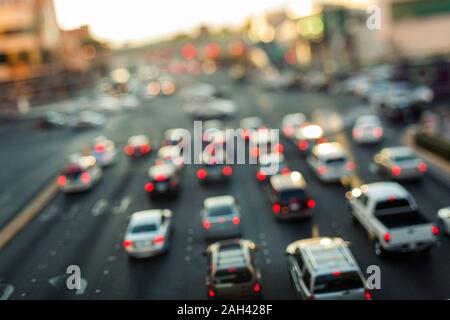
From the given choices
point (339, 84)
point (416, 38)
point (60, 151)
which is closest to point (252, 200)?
point (60, 151)

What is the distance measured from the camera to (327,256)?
46.3 ft

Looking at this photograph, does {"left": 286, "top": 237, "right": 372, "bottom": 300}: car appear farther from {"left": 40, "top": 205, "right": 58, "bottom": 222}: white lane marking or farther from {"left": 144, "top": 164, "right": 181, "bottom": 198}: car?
{"left": 40, "top": 205, "right": 58, "bottom": 222}: white lane marking

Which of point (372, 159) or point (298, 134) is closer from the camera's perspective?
point (372, 159)

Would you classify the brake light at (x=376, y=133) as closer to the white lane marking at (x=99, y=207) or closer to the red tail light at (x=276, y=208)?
the red tail light at (x=276, y=208)

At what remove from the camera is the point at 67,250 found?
21.2m

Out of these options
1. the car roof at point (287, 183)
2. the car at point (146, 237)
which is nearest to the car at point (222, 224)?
the car at point (146, 237)

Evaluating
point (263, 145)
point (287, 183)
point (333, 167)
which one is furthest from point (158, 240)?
point (263, 145)

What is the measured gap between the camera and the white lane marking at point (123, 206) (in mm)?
25569

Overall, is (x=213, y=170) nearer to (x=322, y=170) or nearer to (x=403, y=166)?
(x=322, y=170)

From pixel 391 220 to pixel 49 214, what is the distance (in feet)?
56.6

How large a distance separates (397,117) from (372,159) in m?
11.5

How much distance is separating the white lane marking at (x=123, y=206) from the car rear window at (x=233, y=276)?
11.8 metres

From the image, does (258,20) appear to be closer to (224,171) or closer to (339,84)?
(339,84)
